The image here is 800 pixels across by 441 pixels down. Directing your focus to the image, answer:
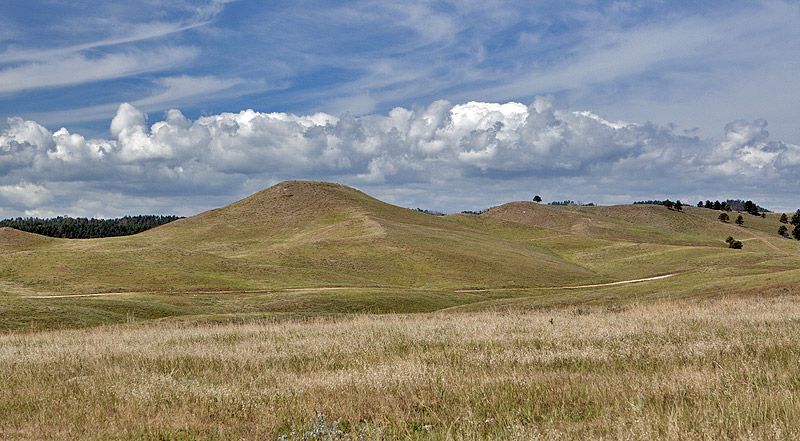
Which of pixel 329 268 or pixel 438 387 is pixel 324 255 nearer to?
pixel 329 268

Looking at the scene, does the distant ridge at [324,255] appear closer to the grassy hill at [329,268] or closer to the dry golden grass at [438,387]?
the grassy hill at [329,268]

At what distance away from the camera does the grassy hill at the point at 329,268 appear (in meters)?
47.2

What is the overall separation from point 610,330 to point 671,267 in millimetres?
99205

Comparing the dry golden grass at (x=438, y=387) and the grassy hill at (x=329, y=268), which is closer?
the dry golden grass at (x=438, y=387)

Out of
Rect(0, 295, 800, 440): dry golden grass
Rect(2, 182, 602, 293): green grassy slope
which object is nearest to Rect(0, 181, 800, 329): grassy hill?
Rect(2, 182, 602, 293): green grassy slope

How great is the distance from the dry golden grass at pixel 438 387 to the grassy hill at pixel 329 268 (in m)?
17.8

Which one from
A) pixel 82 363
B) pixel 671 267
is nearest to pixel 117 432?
pixel 82 363

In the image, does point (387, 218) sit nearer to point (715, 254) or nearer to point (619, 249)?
point (619, 249)

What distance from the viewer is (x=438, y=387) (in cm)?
933

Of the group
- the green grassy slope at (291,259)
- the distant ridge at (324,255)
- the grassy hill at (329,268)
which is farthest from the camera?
the distant ridge at (324,255)

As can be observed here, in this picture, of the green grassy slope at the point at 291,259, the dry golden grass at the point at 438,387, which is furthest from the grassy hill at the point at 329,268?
the dry golden grass at the point at 438,387

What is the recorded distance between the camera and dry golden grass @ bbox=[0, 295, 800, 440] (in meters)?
7.14

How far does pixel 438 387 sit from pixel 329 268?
3451 inches

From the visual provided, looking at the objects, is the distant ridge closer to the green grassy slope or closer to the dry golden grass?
the green grassy slope
